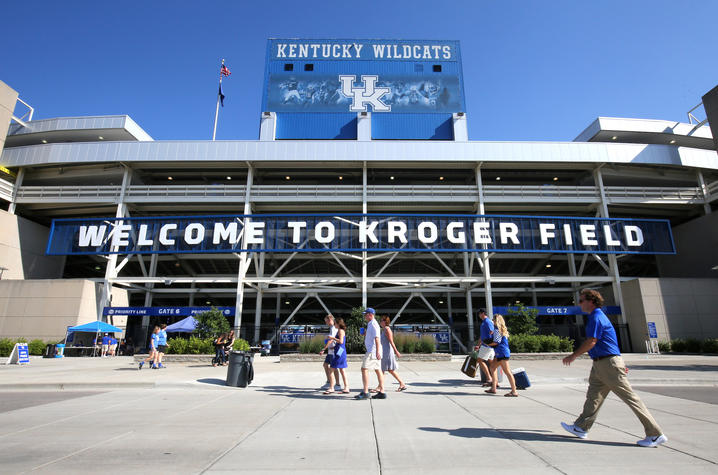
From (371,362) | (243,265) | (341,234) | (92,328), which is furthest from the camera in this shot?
(341,234)

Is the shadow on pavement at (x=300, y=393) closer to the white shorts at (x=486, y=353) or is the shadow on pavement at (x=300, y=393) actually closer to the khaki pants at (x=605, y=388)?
the white shorts at (x=486, y=353)

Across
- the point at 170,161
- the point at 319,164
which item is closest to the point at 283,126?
the point at 319,164

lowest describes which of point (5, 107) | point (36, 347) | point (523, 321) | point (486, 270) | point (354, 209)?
point (36, 347)

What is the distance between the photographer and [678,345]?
23.3 meters

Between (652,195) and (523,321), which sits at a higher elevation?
(652,195)

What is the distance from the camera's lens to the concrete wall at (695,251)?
28.8 metres

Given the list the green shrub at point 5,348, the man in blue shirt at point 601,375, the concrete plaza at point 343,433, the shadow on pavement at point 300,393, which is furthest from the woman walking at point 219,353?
the man in blue shirt at point 601,375

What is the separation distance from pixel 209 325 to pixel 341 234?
36.5ft

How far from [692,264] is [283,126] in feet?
120

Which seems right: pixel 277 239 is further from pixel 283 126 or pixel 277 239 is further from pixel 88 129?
pixel 88 129

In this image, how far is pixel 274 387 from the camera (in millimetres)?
9961

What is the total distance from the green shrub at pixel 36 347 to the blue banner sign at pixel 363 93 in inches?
972

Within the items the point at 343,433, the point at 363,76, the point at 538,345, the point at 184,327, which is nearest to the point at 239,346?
the point at 184,327

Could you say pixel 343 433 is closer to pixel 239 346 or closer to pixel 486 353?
pixel 486 353
